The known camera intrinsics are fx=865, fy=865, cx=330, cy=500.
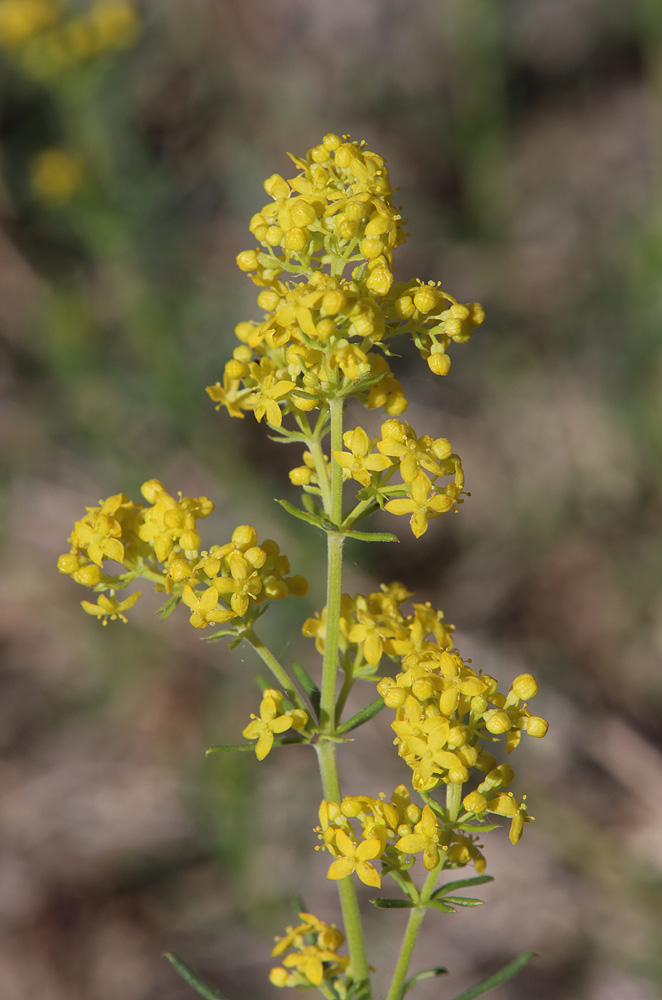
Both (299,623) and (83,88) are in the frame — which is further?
(83,88)

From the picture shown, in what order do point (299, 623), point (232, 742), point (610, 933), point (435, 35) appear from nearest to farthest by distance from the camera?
point (610, 933)
point (232, 742)
point (299, 623)
point (435, 35)

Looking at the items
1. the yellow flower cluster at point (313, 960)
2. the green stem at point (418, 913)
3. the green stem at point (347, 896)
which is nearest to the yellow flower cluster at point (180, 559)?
the green stem at point (347, 896)

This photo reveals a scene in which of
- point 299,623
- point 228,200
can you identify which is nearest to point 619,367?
point 299,623

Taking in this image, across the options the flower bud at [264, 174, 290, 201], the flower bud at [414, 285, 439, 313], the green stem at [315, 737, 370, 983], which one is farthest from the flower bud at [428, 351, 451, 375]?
the green stem at [315, 737, 370, 983]

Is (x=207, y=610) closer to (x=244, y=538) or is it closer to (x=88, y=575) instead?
(x=244, y=538)

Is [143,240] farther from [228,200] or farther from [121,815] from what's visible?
[121,815]

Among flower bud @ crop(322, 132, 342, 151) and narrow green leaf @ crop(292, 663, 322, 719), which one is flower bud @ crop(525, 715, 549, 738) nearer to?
narrow green leaf @ crop(292, 663, 322, 719)

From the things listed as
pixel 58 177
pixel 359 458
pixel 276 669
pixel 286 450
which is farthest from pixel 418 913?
pixel 58 177
